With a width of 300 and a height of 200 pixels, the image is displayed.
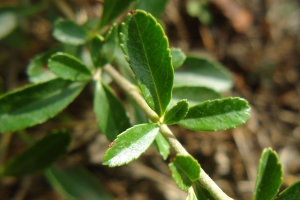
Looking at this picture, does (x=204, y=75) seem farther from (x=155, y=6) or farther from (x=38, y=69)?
(x=38, y=69)

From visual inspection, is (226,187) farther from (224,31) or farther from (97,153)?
(224,31)

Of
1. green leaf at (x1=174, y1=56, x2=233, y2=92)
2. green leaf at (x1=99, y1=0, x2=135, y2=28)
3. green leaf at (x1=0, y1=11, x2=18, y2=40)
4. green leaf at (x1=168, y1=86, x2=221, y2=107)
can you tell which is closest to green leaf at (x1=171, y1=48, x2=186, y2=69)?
green leaf at (x1=168, y1=86, x2=221, y2=107)

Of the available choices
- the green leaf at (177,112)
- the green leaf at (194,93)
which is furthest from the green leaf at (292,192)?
the green leaf at (194,93)

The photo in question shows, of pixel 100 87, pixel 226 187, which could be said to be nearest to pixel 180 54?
pixel 100 87

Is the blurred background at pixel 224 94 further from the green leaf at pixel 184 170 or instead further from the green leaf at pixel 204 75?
the green leaf at pixel 184 170

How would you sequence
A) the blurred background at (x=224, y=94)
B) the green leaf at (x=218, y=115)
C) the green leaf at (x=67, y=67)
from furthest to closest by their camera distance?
the blurred background at (x=224, y=94) < the green leaf at (x=67, y=67) < the green leaf at (x=218, y=115)

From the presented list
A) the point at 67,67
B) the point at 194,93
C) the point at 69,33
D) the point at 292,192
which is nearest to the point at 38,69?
the point at 69,33
